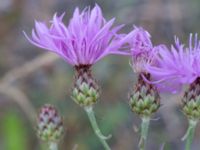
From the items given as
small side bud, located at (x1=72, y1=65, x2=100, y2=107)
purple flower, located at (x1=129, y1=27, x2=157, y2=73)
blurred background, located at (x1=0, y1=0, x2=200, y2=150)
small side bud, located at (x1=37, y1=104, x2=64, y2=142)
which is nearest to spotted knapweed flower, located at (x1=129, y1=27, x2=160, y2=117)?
purple flower, located at (x1=129, y1=27, x2=157, y2=73)

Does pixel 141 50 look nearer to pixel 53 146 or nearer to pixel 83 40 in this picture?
pixel 83 40

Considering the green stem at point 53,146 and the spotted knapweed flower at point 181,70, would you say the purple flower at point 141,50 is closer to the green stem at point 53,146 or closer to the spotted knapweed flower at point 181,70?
the spotted knapweed flower at point 181,70

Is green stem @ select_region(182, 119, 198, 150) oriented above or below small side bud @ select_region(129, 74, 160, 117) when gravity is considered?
below

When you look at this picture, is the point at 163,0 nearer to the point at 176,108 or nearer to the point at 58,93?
the point at 176,108

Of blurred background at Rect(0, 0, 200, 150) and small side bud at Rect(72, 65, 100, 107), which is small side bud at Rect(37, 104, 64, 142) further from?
blurred background at Rect(0, 0, 200, 150)

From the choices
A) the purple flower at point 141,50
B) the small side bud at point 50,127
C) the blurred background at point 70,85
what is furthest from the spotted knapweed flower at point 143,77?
the blurred background at point 70,85

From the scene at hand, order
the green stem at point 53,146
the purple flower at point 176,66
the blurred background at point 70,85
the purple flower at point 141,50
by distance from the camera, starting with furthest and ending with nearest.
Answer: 1. the blurred background at point 70,85
2. the green stem at point 53,146
3. the purple flower at point 141,50
4. the purple flower at point 176,66

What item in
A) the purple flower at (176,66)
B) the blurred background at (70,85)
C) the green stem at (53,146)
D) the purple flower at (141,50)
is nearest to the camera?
the purple flower at (176,66)
